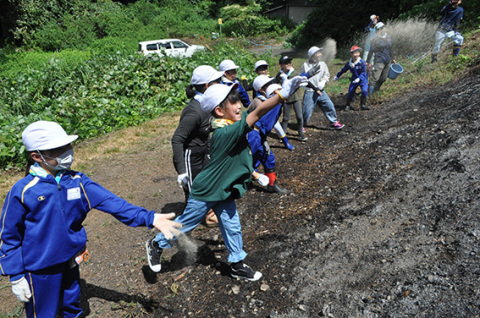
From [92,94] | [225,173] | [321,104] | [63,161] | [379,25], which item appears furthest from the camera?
[379,25]

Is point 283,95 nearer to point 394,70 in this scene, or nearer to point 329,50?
point 394,70

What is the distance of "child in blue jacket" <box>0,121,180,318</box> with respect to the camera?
7.57ft

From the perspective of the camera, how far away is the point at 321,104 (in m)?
7.37

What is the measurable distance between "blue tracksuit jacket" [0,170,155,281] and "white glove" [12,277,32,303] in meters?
0.04

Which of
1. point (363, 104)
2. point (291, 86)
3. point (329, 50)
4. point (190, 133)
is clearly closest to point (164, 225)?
point (291, 86)

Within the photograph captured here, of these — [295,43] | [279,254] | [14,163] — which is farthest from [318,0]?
[279,254]

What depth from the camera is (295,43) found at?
78.1ft

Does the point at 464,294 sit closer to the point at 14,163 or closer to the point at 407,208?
the point at 407,208

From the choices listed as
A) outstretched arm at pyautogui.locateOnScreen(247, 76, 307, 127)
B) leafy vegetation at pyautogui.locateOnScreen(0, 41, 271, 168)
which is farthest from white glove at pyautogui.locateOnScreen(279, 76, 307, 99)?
leafy vegetation at pyautogui.locateOnScreen(0, 41, 271, 168)

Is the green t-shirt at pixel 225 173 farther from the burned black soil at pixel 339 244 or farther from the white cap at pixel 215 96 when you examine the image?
the burned black soil at pixel 339 244

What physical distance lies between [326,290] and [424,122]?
4.21m

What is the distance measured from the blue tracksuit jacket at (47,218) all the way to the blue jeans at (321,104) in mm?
5591

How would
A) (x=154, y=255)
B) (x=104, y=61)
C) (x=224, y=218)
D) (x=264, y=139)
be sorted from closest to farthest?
(x=224, y=218) < (x=154, y=255) < (x=264, y=139) < (x=104, y=61)

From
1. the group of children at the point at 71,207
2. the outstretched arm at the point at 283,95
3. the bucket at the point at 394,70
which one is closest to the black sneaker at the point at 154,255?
the group of children at the point at 71,207
